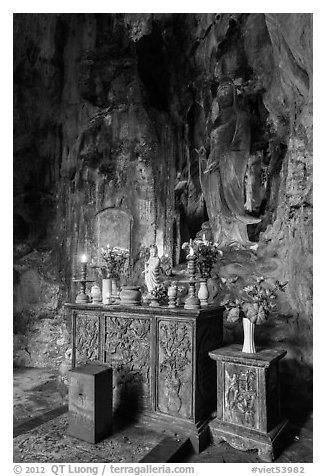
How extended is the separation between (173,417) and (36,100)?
7.87 m

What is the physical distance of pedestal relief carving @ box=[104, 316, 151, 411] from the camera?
14.7 feet

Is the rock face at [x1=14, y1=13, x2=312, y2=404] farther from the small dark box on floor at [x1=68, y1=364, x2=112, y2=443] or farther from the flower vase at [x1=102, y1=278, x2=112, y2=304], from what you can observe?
the small dark box on floor at [x1=68, y1=364, x2=112, y2=443]

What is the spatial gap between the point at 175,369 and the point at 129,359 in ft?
2.25

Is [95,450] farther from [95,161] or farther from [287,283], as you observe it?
[95,161]

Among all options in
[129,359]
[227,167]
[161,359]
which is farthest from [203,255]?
[227,167]

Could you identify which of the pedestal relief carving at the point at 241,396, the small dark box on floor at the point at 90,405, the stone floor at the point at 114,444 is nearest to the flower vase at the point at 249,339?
the pedestal relief carving at the point at 241,396

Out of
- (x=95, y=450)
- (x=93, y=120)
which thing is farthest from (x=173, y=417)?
(x=93, y=120)

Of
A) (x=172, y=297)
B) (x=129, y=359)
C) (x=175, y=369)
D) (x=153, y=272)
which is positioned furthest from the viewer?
(x=153, y=272)

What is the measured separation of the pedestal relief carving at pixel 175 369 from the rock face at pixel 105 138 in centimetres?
428

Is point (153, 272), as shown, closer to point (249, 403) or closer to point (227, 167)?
point (249, 403)

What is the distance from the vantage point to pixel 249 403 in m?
3.86

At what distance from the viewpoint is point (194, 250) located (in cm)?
465

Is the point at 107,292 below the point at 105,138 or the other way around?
below

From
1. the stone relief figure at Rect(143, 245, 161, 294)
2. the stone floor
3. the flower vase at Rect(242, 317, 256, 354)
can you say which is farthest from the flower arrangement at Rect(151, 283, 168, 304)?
the stone floor
